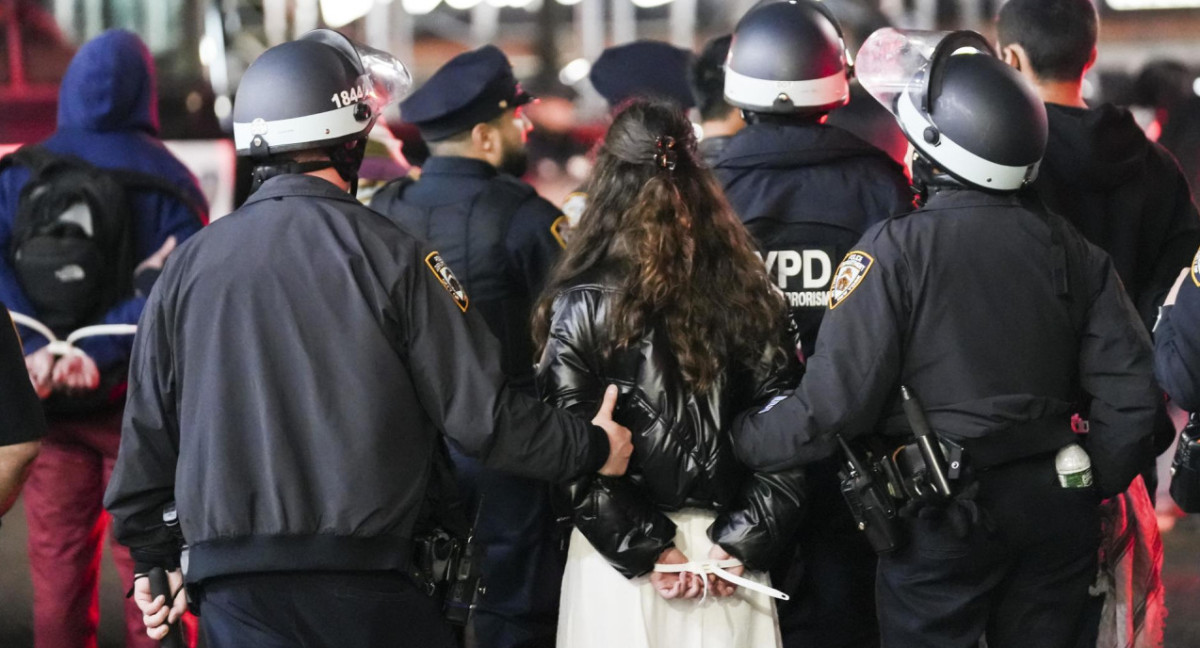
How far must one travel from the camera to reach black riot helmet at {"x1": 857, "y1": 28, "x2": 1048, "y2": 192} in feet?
10.1

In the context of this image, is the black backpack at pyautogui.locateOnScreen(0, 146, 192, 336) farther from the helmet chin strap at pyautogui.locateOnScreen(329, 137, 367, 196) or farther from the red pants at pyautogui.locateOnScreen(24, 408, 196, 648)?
the helmet chin strap at pyautogui.locateOnScreen(329, 137, 367, 196)

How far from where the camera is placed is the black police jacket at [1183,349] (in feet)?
9.45

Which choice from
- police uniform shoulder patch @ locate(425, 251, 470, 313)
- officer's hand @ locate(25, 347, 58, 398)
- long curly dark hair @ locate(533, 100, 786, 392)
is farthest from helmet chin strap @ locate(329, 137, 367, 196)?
officer's hand @ locate(25, 347, 58, 398)

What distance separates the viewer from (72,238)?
420cm

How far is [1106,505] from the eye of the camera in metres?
3.49

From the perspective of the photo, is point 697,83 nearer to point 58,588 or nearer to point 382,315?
point 382,315

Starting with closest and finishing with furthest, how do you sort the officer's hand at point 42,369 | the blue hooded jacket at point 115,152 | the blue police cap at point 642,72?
the officer's hand at point 42,369, the blue hooded jacket at point 115,152, the blue police cap at point 642,72

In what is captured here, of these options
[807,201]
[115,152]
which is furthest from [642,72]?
[115,152]

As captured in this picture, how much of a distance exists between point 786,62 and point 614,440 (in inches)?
54.5

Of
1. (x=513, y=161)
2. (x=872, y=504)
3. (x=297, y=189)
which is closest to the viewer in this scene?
(x=297, y=189)

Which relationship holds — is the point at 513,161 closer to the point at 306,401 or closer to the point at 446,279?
the point at 446,279

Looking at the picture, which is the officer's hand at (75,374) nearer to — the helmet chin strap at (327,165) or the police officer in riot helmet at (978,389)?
the helmet chin strap at (327,165)

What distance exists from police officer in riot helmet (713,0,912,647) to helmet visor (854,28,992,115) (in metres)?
0.40

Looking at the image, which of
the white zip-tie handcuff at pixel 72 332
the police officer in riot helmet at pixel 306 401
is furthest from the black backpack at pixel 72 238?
the police officer in riot helmet at pixel 306 401
